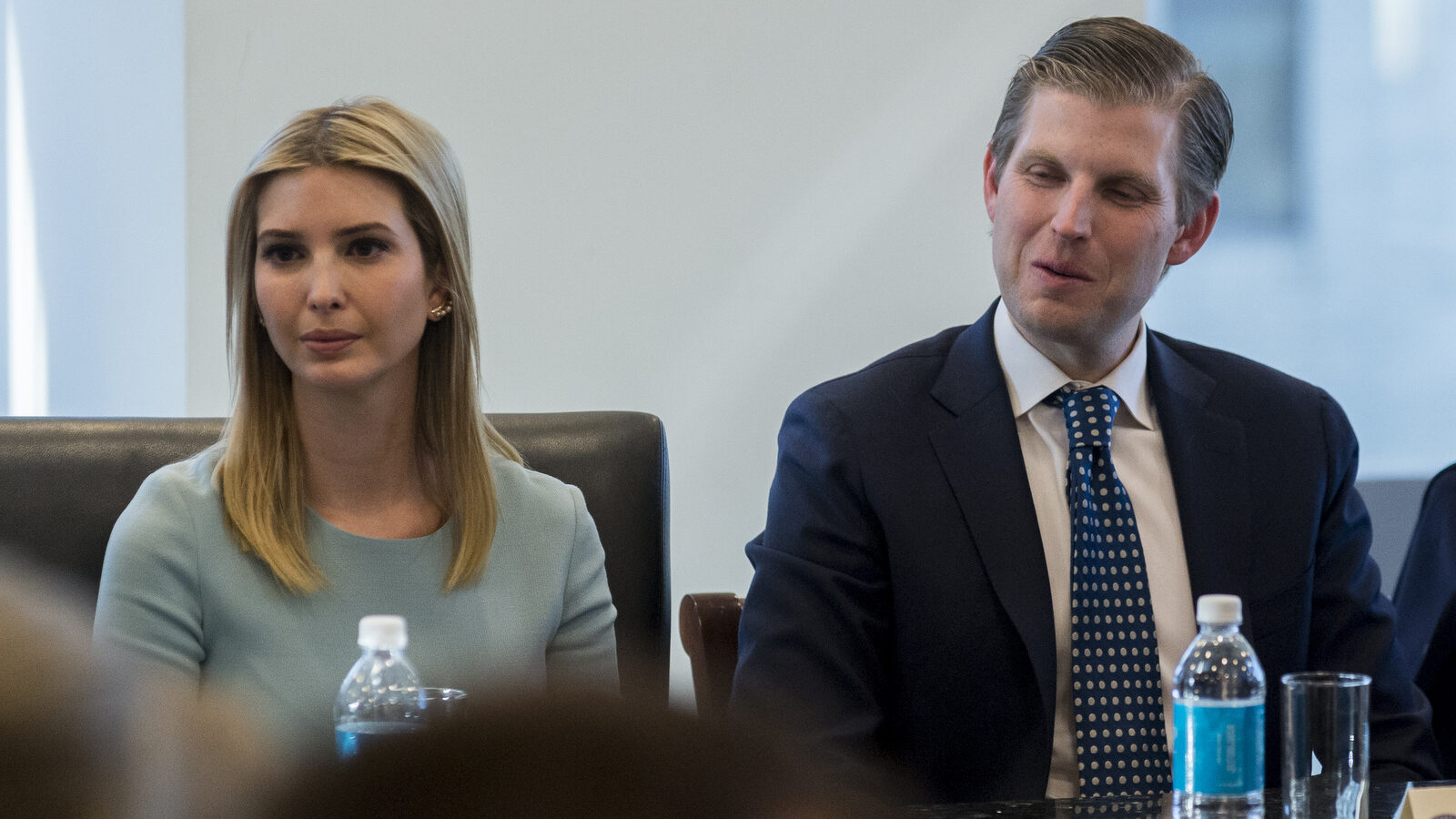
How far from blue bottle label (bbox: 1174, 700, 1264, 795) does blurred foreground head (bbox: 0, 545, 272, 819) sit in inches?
39.2

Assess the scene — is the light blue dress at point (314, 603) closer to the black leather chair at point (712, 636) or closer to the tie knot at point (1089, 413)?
the black leather chair at point (712, 636)

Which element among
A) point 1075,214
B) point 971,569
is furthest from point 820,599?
point 1075,214

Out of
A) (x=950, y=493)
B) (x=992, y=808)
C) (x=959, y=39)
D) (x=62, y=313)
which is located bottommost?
(x=992, y=808)

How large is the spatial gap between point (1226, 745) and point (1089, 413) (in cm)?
50

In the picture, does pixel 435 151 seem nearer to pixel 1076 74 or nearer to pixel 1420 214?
pixel 1076 74

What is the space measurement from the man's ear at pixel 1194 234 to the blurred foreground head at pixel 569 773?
1586mm

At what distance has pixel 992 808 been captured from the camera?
4.10 ft

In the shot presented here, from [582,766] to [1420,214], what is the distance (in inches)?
136

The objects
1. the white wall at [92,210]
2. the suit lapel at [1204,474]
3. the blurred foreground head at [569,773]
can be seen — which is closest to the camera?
the blurred foreground head at [569,773]

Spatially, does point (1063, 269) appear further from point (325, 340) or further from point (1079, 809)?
point (325, 340)

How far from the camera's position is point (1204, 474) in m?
1.68

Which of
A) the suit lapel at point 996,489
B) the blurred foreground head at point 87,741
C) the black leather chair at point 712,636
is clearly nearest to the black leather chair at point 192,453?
the black leather chair at point 712,636

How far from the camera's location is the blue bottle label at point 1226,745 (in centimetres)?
122

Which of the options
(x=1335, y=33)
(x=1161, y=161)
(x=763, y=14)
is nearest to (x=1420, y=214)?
(x=1335, y=33)
